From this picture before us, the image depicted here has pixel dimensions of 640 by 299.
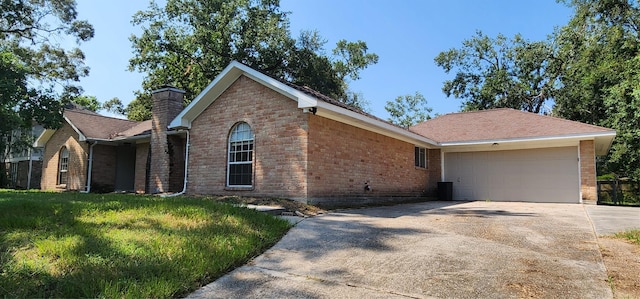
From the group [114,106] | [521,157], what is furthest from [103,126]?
[114,106]

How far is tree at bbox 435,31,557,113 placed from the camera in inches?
1131

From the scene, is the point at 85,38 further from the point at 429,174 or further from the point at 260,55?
the point at 429,174

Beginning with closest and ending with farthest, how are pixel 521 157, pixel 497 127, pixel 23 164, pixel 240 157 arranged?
pixel 240 157 → pixel 521 157 → pixel 497 127 → pixel 23 164

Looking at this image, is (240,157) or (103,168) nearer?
(240,157)

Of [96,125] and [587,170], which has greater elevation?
[96,125]

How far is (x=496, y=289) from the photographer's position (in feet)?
12.3

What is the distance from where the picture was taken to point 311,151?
1030 cm

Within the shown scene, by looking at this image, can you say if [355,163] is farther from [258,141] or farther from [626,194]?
[626,194]

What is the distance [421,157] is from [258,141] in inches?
324

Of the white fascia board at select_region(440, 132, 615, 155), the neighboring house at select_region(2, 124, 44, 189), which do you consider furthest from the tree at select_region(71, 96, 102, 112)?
the white fascia board at select_region(440, 132, 615, 155)

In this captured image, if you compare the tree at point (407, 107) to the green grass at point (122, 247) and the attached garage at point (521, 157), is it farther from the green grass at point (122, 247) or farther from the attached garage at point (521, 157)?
the green grass at point (122, 247)

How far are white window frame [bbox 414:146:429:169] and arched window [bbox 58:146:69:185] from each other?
1727 cm

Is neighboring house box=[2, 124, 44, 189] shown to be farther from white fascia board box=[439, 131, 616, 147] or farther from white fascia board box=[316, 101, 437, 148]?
white fascia board box=[439, 131, 616, 147]

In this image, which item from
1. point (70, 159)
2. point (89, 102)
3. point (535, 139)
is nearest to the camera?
point (535, 139)
